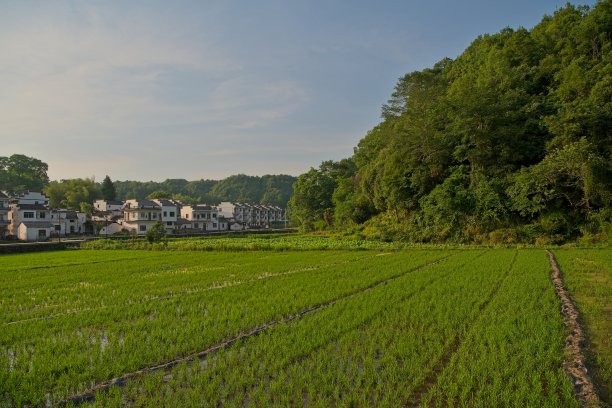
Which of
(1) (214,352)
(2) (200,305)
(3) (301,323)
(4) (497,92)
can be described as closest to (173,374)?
(1) (214,352)

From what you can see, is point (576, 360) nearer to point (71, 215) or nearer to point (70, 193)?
point (71, 215)

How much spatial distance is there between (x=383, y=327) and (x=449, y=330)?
1.17 meters

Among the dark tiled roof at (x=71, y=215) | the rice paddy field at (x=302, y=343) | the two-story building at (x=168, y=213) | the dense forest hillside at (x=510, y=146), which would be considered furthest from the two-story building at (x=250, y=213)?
the rice paddy field at (x=302, y=343)

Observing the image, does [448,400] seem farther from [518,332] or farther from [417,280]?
[417,280]

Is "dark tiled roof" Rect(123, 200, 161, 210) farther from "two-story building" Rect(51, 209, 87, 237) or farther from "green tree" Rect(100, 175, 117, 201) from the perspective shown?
"green tree" Rect(100, 175, 117, 201)

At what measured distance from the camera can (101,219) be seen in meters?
56.1

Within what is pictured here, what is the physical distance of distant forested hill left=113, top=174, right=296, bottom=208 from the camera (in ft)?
377

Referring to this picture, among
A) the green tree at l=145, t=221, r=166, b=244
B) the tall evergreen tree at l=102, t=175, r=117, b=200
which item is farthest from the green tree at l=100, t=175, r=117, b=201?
the green tree at l=145, t=221, r=166, b=244

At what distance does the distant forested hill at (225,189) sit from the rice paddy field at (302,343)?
9969 cm

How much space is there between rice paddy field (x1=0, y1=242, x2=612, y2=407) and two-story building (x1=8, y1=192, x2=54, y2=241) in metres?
35.4

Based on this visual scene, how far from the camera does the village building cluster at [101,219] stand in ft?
143

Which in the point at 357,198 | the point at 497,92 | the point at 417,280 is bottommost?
the point at 417,280

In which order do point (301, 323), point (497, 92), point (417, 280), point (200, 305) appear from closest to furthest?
point (301, 323) → point (200, 305) → point (417, 280) → point (497, 92)

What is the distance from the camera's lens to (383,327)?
7398 mm
